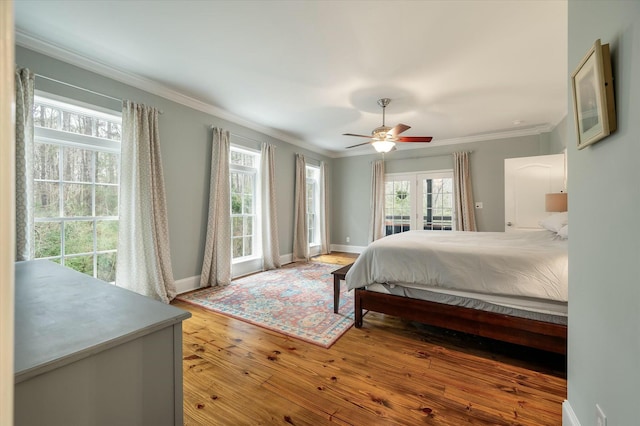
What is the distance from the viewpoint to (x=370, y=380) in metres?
1.75

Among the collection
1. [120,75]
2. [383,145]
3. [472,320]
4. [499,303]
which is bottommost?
[472,320]

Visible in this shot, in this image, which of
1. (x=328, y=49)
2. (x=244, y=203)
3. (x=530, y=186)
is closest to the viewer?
(x=328, y=49)

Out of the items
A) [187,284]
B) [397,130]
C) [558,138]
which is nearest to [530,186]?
[558,138]

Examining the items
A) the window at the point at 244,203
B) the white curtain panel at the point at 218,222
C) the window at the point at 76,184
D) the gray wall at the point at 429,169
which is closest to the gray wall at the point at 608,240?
the white curtain panel at the point at 218,222

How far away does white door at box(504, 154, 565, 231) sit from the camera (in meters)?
3.78

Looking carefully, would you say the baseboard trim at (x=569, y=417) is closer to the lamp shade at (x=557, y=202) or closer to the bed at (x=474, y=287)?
the bed at (x=474, y=287)

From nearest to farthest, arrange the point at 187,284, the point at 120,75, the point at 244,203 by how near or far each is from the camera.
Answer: the point at 120,75, the point at 187,284, the point at 244,203

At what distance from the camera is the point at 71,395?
69cm

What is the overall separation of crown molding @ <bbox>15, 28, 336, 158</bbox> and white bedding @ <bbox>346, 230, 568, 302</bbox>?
117 inches

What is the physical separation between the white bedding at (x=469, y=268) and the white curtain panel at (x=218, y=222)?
6.95ft

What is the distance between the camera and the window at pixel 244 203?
4.38 meters

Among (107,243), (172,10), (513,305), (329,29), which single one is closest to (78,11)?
(172,10)

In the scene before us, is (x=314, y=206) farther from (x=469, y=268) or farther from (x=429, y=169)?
(x=469, y=268)

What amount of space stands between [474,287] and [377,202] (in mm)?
4217
